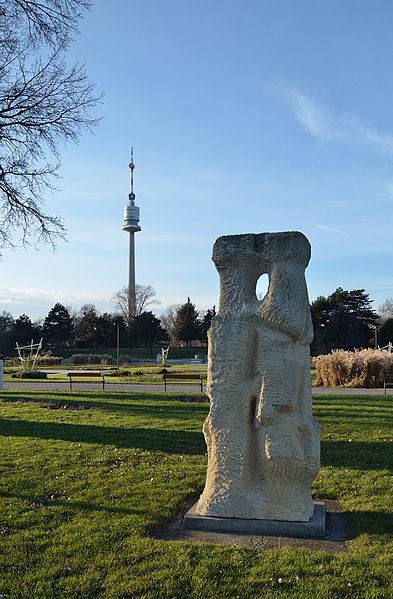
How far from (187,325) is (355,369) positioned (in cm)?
5436

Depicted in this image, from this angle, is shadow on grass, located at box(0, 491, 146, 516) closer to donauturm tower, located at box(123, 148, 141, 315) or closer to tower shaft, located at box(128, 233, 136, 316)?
tower shaft, located at box(128, 233, 136, 316)

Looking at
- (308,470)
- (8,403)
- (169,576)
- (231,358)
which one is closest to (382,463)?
(308,470)

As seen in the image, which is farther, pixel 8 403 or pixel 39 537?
pixel 8 403

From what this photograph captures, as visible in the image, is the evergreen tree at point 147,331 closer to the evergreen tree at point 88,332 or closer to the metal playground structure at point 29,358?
the evergreen tree at point 88,332

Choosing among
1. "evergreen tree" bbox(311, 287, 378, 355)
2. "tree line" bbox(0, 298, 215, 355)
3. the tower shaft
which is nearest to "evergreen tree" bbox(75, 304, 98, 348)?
"tree line" bbox(0, 298, 215, 355)

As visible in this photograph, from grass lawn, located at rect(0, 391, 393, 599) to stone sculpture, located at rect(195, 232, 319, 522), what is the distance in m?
0.75

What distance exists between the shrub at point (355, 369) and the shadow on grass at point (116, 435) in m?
13.8

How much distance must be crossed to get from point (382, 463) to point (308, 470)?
3548 millimetres

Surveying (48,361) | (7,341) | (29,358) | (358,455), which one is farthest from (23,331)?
(358,455)

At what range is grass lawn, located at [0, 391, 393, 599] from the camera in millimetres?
4488

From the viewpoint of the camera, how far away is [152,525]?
5.91 metres

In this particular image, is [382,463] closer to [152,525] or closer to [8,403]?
[152,525]

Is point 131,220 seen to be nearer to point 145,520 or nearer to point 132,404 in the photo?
point 132,404

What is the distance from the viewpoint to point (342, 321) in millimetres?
50438
